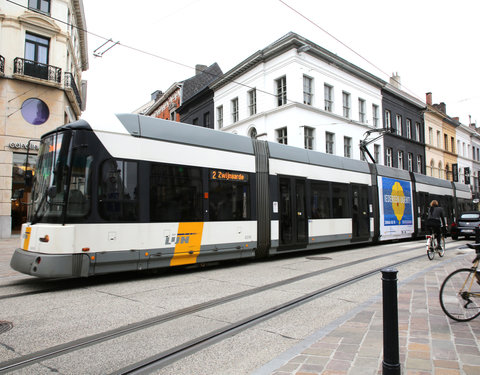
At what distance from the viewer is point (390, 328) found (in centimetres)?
282

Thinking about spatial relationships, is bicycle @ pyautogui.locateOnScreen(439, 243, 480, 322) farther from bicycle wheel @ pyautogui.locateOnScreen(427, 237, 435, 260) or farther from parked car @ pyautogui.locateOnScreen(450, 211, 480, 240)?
parked car @ pyautogui.locateOnScreen(450, 211, 480, 240)

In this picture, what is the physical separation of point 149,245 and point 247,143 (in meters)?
4.06

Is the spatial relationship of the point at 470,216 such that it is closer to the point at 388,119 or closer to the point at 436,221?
the point at 436,221

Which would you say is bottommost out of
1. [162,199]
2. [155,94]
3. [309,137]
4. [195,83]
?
[162,199]

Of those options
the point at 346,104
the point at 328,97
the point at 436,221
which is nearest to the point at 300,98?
the point at 328,97

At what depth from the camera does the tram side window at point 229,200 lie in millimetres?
8875

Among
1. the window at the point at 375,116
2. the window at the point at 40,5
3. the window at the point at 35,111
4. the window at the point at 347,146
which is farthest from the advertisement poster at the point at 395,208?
the window at the point at 40,5

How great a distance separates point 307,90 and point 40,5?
53.3ft

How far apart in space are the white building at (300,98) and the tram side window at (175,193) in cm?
1437

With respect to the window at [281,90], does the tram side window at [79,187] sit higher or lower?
lower

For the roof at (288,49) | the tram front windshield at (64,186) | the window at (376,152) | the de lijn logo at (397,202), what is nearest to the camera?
the tram front windshield at (64,186)

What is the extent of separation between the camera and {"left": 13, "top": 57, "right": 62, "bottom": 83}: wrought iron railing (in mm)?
18078

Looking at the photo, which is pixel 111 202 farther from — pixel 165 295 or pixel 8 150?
pixel 8 150

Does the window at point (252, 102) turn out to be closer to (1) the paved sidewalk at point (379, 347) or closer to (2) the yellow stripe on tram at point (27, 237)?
(2) the yellow stripe on tram at point (27, 237)
